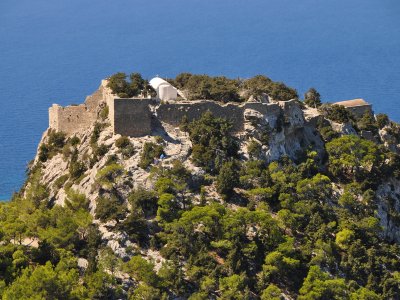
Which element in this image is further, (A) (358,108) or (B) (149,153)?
(A) (358,108)

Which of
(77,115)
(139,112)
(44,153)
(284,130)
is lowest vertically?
(44,153)

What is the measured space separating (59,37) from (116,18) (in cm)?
1891

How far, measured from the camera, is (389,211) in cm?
5109

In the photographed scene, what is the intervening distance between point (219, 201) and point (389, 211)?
41.6 ft

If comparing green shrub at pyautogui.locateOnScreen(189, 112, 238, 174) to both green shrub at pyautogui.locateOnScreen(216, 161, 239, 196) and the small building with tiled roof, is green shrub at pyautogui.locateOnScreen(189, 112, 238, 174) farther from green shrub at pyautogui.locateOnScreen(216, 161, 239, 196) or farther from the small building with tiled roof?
the small building with tiled roof

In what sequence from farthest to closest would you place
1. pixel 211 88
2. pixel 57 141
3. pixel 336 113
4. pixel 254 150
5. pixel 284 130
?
pixel 336 113 → pixel 211 88 → pixel 284 130 → pixel 57 141 → pixel 254 150

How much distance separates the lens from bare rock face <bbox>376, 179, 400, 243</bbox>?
165 ft

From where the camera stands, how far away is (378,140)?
5753cm

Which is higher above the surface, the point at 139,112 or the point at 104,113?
the point at 104,113

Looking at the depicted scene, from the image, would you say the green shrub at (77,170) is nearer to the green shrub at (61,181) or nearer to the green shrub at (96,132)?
the green shrub at (61,181)

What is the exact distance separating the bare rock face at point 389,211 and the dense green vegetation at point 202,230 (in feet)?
0.90

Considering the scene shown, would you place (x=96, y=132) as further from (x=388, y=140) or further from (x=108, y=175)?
(x=388, y=140)

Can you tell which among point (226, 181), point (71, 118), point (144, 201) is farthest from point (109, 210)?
point (71, 118)

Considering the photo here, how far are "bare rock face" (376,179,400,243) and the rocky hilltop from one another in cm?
9
